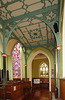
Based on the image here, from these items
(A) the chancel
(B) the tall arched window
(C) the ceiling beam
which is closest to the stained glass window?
(A) the chancel

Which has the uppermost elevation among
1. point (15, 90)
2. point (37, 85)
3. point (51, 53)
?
point (51, 53)

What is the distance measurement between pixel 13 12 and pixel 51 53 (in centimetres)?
664

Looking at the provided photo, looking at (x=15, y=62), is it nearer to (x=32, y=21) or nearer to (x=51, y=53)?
(x=51, y=53)

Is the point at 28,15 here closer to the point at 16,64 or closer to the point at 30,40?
the point at 30,40

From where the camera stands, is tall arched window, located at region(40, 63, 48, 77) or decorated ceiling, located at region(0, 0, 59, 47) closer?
decorated ceiling, located at region(0, 0, 59, 47)

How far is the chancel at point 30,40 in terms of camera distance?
6.37m

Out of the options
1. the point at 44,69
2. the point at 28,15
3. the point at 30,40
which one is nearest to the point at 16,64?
the point at 30,40

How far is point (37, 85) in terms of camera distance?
16.7 m

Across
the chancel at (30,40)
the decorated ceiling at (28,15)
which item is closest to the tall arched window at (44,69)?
the chancel at (30,40)

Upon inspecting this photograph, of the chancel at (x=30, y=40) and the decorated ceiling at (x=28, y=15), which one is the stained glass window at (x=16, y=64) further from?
the decorated ceiling at (x=28, y=15)

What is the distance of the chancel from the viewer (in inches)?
251

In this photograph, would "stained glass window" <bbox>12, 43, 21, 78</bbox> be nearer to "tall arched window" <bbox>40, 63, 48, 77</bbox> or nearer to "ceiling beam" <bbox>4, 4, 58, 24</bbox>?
"tall arched window" <bbox>40, 63, 48, 77</bbox>

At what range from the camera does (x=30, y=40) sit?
37.7 feet

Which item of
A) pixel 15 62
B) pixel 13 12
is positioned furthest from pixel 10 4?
pixel 15 62
